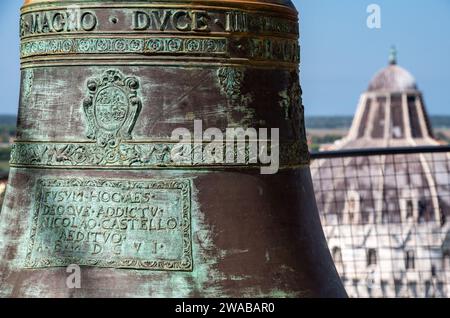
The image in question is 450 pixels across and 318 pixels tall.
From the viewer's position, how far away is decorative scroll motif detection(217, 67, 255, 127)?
7023mm

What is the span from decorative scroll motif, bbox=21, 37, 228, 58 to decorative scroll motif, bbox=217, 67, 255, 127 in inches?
4.2

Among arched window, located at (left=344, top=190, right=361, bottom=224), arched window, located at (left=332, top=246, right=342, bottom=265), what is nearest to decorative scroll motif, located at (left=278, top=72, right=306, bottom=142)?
arched window, located at (left=332, top=246, right=342, bottom=265)

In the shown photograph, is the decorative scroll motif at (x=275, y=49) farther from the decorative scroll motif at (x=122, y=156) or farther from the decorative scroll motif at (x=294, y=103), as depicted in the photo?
the decorative scroll motif at (x=122, y=156)

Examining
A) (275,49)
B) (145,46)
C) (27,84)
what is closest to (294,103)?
(275,49)

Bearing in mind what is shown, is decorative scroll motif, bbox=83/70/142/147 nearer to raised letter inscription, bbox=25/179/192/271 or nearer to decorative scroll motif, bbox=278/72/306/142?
raised letter inscription, bbox=25/179/192/271

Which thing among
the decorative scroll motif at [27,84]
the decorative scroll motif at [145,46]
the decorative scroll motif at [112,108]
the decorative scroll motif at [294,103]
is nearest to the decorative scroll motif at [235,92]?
the decorative scroll motif at [145,46]

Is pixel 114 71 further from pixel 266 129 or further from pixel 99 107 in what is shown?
pixel 266 129

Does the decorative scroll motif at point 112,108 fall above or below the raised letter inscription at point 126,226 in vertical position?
above

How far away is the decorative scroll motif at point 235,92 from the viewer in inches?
277

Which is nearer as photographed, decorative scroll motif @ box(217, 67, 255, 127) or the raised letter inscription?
the raised letter inscription

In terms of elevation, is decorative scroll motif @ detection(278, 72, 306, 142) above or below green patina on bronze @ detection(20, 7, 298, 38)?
below

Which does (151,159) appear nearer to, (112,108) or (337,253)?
(112,108)

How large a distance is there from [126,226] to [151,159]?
13.5 inches

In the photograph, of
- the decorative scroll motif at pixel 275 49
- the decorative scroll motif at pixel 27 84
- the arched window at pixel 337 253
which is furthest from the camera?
the arched window at pixel 337 253
